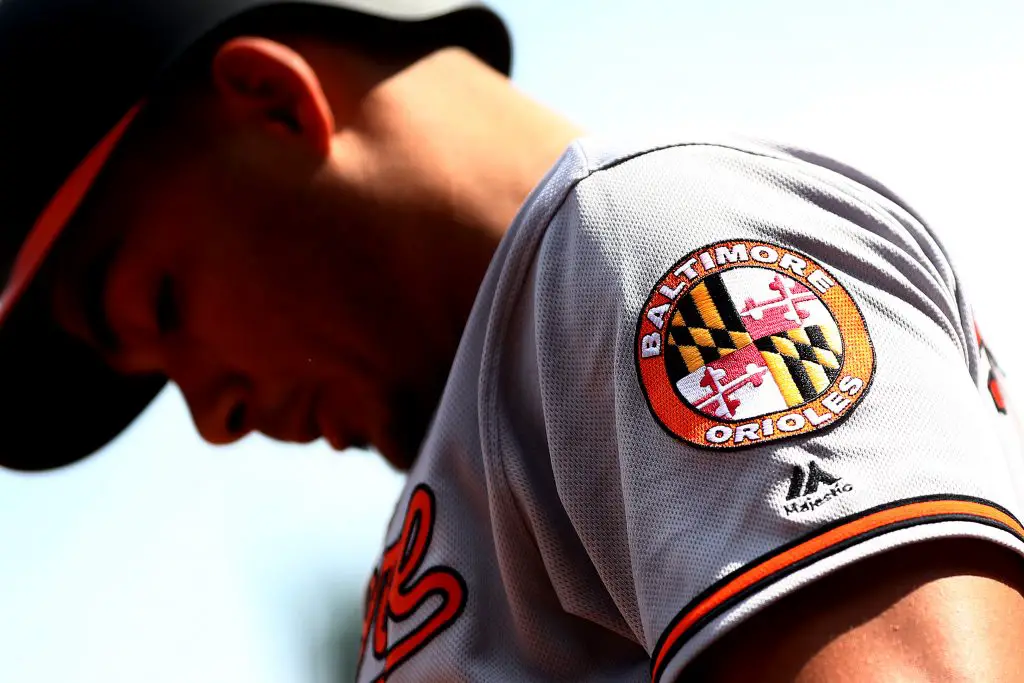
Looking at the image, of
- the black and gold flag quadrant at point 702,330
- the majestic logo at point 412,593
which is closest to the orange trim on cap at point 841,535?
the black and gold flag quadrant at point 702,330

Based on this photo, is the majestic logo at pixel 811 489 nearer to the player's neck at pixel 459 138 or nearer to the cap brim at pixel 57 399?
the player's neck at pixel 459 138

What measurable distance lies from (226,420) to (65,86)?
0.47 meters

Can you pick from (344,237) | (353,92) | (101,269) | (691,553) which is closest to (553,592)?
(691,553)

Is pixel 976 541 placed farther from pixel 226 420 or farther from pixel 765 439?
pixel 226 420

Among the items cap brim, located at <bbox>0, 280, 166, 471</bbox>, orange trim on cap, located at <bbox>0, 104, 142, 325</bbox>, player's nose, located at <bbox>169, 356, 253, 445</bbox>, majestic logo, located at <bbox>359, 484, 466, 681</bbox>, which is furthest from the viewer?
cap brim, located at <bbox>0, 280, 166, 471</bbox>

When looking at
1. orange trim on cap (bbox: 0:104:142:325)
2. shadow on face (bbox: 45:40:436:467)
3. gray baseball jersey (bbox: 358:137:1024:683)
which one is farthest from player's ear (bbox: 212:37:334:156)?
gray baseball jersey (bbox: 358:137:1024:683)

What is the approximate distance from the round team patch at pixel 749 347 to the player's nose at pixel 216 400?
79 cm

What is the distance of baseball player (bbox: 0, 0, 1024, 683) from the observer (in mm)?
719

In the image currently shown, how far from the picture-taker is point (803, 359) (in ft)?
2.52

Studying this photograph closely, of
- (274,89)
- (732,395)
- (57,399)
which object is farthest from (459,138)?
(57,399)

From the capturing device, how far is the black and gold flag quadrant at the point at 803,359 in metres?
0.76

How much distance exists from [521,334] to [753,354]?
0.86 feet

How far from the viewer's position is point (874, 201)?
0.94 meters

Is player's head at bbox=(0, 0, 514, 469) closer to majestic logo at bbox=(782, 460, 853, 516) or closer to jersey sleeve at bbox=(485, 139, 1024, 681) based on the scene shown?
jersey sleeve at bbox=(485, 139, 1024, 681)
